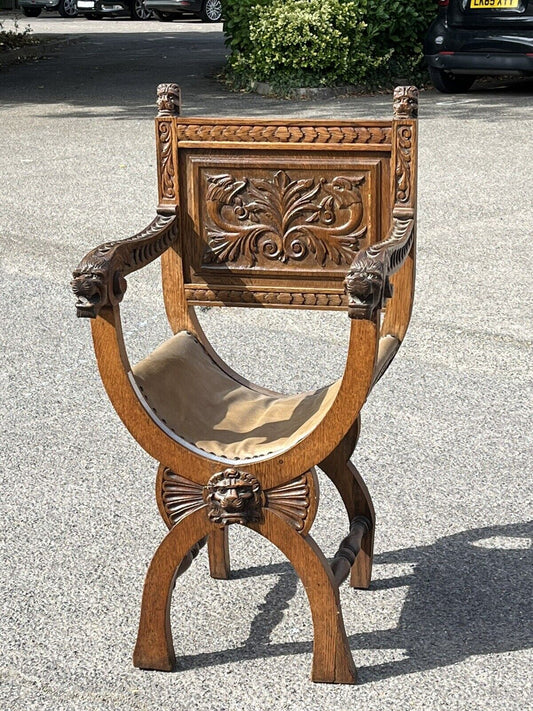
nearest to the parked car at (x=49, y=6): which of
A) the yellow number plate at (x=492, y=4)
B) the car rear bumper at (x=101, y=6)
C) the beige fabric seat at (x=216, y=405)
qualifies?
the car rear bumper at (x=101, y=6)

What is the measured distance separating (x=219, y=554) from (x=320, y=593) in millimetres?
608

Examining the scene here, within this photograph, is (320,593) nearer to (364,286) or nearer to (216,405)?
(216,405)

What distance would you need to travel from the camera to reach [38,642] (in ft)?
9.87

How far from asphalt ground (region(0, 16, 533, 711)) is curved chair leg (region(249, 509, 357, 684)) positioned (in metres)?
0.06

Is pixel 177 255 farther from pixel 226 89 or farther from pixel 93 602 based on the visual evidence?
pixel 226 89

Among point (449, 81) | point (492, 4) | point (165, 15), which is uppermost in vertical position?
point (492, 4)

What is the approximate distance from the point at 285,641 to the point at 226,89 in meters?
12.0

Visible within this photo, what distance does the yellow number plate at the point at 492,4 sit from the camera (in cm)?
1189

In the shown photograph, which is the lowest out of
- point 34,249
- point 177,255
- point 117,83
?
point 117,83

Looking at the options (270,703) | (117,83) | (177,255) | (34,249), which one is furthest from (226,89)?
(270,703)

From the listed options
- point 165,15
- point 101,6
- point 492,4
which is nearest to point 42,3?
point 101,6

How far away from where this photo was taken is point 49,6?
101 feet

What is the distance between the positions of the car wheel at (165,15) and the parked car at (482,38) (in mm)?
16554

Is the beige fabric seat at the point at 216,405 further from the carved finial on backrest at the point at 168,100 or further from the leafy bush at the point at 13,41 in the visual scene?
the leafy bush at the point at 13,41
